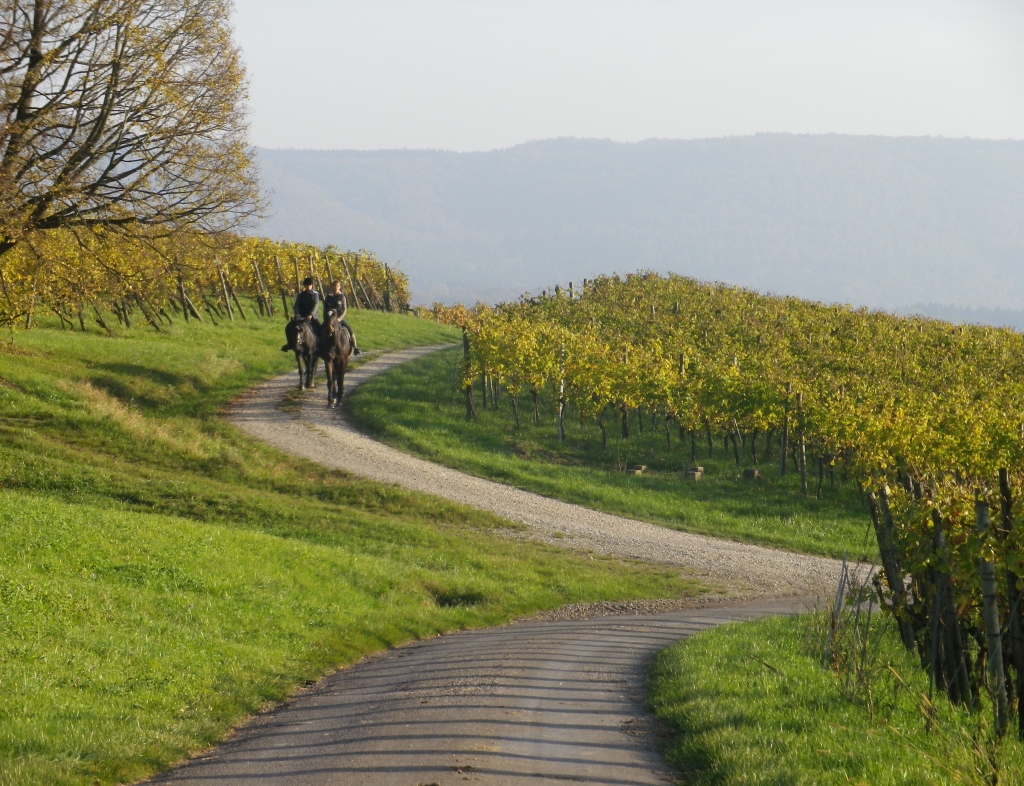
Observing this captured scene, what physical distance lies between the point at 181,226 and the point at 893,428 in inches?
793

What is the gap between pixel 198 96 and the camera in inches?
1138

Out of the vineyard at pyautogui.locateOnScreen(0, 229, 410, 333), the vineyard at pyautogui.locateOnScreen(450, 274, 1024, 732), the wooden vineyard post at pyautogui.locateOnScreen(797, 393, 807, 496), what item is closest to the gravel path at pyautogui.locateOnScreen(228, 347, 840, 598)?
the vineyard at pyautogui.locateOnScreen(450, 274, 1024, 732)

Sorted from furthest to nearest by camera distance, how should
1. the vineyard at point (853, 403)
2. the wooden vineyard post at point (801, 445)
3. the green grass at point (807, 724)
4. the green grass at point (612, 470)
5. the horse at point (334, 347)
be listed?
the horse at point (334, 347)
the wooden vineyard post at point (801, 445)
the green grass at point (612, 470)
the vineyard at point (853, 403)
the green grass at point (807, 724)

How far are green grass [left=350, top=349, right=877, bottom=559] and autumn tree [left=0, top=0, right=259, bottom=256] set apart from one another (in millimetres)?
11556

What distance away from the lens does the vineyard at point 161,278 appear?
3078 centimetres

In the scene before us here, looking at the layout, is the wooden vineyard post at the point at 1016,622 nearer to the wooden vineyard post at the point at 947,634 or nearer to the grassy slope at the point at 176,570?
the wooden vineyard post at the point at 947,634

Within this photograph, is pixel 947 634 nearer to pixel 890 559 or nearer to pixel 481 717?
pixel 890 559

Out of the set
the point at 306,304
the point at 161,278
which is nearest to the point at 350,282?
the point at 161,278

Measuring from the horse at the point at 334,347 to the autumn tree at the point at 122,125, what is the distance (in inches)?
281

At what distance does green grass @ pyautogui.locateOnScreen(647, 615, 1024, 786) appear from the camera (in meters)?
8.03

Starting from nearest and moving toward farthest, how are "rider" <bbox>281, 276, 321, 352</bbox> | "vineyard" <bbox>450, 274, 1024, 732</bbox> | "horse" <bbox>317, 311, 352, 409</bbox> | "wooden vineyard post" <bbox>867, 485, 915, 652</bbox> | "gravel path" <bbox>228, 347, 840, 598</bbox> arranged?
"vineyard" <bbox>450, 274, 1024, 732</bbox>, "wooden vineyard post" <bbox>867, 485, 915, 652</bbox>, "gravel path" <bbox>228, 347, 840, 598</bbox>, "rider" <bbox>281, 276, 321, 352</bbox>, "horse" <bbox>317, 311, 352, 409</bbox>

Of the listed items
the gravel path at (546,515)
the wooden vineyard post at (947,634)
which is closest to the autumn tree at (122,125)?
the gravel path at (546,515)

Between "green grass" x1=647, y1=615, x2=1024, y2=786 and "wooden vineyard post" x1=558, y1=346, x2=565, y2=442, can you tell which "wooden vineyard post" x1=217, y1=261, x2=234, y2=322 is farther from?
"green grass" x1=647, y1=615, x2=1024, y2=786

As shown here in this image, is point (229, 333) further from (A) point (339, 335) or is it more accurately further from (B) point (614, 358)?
(B) point (614, 358)
